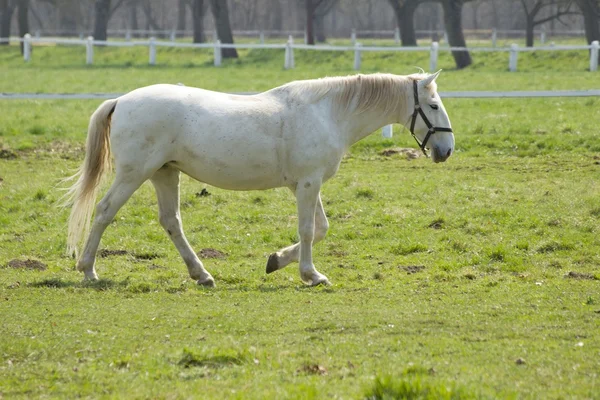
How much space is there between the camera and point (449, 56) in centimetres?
4019

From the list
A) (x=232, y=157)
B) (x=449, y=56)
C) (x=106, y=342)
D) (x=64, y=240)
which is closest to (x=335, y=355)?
(x=106, y=342)

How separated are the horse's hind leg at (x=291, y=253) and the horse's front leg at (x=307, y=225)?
24cm

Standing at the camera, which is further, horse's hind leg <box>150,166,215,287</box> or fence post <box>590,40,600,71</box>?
fence post <box>590,40,600,71</box>

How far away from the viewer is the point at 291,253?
9578mm

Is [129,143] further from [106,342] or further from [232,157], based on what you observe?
[106,342]

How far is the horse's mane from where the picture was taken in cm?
938

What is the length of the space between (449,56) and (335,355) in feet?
115

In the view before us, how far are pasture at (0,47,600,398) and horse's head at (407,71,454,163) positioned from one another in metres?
1.35

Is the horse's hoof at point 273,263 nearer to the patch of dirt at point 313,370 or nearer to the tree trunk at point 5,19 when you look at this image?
the patch of dirt at point 313,370

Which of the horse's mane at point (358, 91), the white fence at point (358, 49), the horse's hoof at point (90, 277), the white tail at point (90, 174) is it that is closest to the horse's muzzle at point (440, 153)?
the horse's mane at point (358, 91)

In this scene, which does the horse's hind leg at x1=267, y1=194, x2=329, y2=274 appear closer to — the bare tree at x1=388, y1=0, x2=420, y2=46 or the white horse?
the white horse

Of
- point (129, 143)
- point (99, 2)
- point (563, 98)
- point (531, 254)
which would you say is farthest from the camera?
point (99, 2)

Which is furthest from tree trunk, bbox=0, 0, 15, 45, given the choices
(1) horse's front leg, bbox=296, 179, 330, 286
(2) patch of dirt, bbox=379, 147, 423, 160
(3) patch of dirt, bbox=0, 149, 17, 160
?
(1) horse's front leg, bbox=296, 179, 330, 286

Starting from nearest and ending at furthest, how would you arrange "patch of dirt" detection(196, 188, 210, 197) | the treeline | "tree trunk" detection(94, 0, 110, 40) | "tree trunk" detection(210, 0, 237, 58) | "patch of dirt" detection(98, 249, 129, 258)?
"patch of dirt" detection(98, 249, 129, 258)
"patch of dirt" detection(196, 188, 210, 197)
the treeline
"tree trunk" detection(210, 0, 237, 58)
"tree trunk" detection(94, 0, 110, 40)
